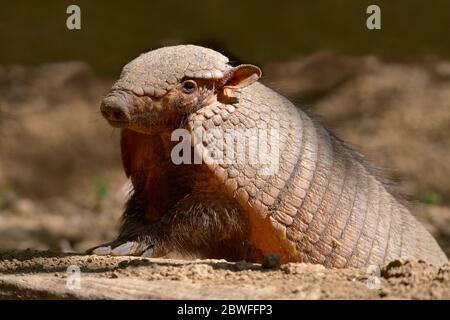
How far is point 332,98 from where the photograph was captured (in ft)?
41.7

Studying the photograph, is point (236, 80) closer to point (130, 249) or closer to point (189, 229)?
point (189, 229)

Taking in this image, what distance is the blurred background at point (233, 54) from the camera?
1170cm

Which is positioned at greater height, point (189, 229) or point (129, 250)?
point (189, 229)

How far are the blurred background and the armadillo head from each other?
576cm

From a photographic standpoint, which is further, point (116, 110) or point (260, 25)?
point (260, 25)

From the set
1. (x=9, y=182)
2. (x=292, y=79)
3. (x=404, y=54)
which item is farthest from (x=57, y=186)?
(x=404, y=54)

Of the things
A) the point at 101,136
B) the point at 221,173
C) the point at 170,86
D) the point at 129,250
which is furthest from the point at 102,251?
the point at 101,136

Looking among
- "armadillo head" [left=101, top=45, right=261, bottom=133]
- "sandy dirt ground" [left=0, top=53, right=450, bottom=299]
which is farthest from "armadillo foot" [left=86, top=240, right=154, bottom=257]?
"sandy dirt ground" [left=0, top=53, right=450, bottom=299]

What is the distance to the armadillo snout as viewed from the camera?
5.18 metres

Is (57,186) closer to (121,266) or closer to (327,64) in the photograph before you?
(327,64)

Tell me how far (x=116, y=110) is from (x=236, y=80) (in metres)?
0.87

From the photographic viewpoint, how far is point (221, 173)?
539cm

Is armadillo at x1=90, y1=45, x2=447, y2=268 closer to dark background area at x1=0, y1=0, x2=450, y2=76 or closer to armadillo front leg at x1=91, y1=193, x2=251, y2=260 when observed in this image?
armadillo front leg at x1=91, y1=193, x2=251, y2=260
